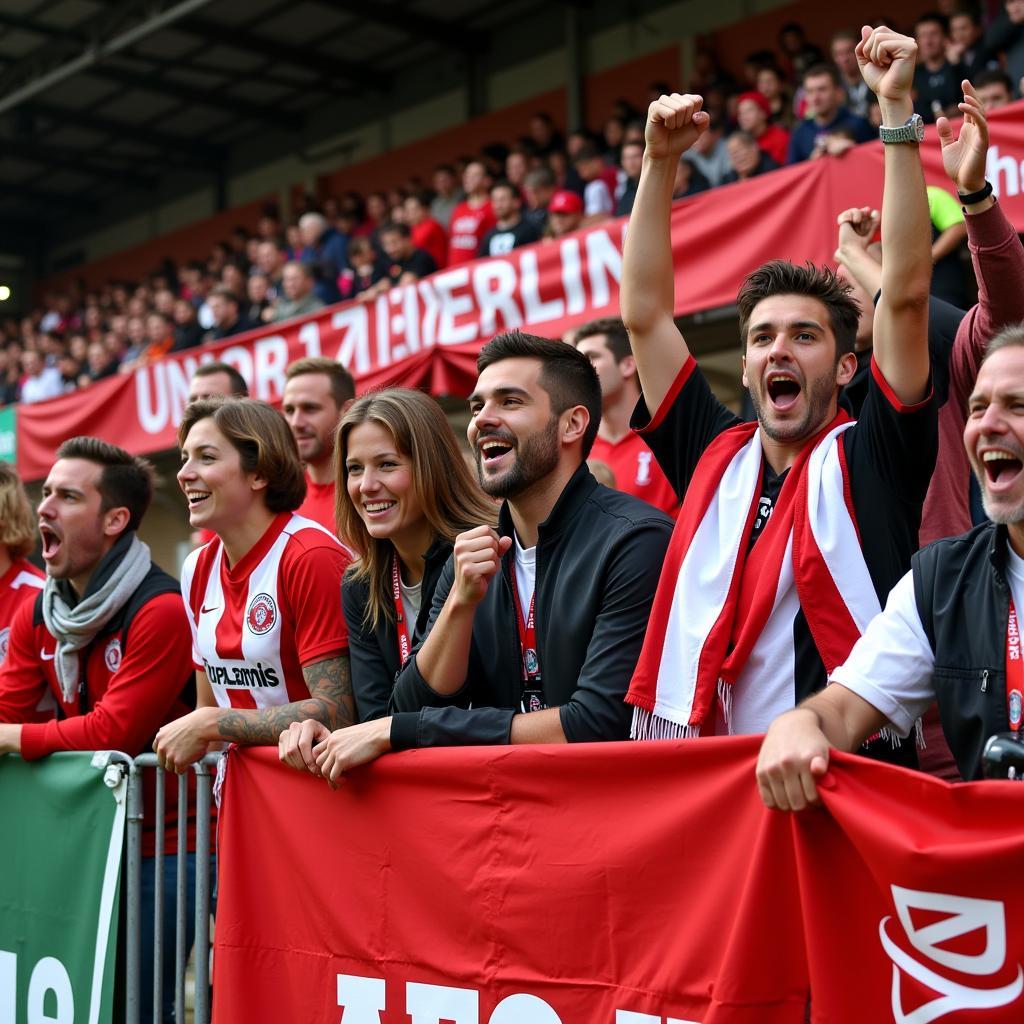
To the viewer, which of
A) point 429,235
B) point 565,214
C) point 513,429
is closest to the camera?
point 513,429

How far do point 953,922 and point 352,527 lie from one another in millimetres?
2168

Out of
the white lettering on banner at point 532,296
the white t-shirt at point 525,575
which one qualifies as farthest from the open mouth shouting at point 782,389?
the white lettering on banner at point 532,296

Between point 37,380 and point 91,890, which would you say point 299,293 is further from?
point 91,890

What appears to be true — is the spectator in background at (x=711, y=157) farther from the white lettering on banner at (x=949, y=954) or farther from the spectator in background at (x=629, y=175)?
the white lettering on banner at (x=949, y=954)

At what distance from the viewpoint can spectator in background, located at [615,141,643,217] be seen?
10.6 m

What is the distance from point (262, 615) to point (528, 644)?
992 millimetres

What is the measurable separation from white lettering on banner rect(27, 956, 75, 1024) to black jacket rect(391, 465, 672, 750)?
4.88ft

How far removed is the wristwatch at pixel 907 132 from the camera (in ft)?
9.59

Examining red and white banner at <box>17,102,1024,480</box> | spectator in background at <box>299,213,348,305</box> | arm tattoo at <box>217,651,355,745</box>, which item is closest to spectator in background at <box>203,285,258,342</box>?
red and white banner at <box>17,102,1024,480</box>

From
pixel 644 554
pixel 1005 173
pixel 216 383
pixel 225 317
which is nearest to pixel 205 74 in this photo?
pixel 225 317

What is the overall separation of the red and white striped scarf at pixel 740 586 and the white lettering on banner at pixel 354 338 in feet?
23.5

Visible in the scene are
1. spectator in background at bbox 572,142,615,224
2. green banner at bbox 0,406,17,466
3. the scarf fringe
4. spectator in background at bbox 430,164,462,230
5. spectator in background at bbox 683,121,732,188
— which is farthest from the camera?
spectator in background at bbox 430,164,462,230

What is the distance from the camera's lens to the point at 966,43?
965 cm

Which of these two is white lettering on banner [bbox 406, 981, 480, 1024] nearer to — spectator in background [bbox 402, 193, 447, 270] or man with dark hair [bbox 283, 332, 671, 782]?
man with dark hair [bbox 283, 332, 671, 782]
